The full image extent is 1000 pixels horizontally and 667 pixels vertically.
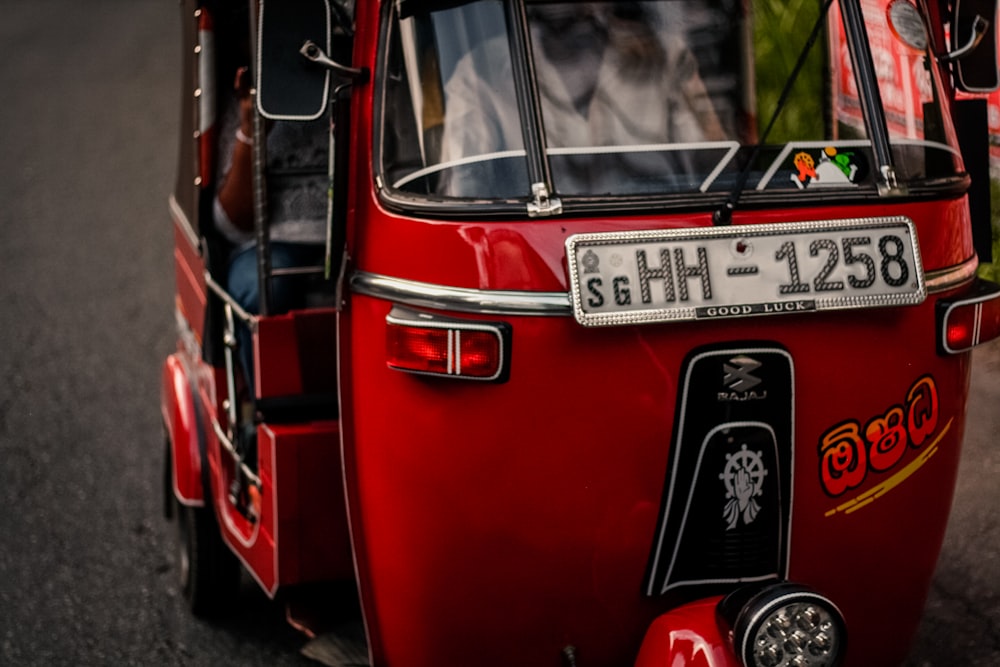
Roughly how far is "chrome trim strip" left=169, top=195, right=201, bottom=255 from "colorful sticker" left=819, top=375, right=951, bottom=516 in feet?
7.34

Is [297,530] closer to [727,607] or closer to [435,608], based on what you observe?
[435,608]

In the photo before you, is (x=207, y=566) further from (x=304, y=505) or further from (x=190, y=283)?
(x=304, y=505)

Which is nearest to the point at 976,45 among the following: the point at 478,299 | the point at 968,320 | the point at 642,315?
the point at 968,320

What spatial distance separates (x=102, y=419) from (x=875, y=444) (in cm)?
486

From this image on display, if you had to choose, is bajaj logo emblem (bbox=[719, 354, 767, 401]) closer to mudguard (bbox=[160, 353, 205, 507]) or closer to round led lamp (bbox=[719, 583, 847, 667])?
round led lamp (bbox=[719, 583, 847, 667])

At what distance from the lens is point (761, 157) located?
2.96m

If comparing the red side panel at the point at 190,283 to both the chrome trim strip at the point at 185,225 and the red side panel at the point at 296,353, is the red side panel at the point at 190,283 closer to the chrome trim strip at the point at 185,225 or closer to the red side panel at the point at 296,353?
the chrome trim strip at the point at 185,225

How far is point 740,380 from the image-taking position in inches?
113

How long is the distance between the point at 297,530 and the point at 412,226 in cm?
103

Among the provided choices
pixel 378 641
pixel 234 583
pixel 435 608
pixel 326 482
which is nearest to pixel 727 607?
pixel 435 608

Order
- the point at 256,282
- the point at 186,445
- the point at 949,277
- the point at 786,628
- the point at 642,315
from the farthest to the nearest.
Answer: the point at 186,445 → the point at 256,282 → the point at 949,277 → the point at 642,315 → the point at 786,628

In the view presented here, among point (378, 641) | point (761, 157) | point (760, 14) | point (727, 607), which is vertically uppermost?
point (760, 14)

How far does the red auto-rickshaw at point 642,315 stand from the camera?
281cm

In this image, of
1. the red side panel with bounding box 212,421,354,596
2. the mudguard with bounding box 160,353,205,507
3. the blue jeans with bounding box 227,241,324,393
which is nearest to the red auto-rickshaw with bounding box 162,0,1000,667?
the red side panel with bounding box 212,421,354,596
